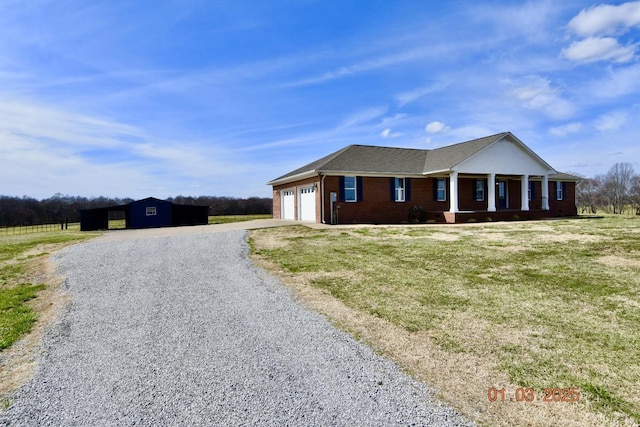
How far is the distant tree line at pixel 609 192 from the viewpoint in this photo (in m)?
39.9

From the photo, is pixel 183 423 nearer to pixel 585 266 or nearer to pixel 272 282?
pixel 272 282

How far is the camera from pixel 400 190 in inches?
842

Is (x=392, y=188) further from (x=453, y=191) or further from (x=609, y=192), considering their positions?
(x=609, y=192)

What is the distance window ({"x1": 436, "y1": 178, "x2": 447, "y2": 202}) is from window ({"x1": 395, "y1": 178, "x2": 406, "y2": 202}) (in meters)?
2.49

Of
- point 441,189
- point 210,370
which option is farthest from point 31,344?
point 441,189

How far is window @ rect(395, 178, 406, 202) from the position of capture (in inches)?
834

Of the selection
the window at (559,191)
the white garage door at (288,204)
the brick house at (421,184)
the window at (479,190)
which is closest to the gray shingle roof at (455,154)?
the brick house at (421,184)

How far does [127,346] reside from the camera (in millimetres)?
4109

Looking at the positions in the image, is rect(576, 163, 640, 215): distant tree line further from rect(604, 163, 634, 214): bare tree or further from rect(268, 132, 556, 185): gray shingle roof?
rect(268, 132, 556, 185): gray shingle roof

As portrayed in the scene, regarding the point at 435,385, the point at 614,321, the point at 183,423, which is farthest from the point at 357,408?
the point at 614,321

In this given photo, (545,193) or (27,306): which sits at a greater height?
(545,193)

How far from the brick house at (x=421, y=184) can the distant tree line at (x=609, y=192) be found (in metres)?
21.0

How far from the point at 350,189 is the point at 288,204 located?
626 centimetres
